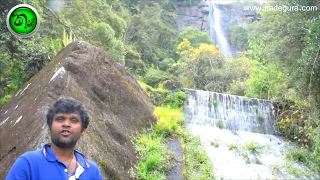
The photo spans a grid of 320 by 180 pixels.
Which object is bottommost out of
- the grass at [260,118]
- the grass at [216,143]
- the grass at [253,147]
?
the grass at [253,147]

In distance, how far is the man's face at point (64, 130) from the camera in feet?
6.32

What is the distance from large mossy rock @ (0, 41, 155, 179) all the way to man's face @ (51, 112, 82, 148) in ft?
6.25

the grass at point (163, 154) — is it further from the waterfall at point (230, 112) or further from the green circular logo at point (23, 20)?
the waterfall at point (230, 112)

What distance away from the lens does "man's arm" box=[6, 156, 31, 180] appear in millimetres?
1754

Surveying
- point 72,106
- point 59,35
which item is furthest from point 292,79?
point 59,35

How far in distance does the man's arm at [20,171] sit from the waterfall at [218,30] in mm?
37684

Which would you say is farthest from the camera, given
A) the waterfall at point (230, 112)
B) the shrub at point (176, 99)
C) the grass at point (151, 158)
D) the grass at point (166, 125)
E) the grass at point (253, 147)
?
the waterfall at point (230, 112)

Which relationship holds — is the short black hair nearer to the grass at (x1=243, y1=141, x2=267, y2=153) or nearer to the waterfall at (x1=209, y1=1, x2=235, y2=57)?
the grass at (x1=243, y1=141, x2=267, y2=153)

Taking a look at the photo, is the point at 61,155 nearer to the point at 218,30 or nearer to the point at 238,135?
the point at 238,135

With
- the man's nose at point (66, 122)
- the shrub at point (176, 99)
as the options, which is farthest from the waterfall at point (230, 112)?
the man's nose at point (66, 122)

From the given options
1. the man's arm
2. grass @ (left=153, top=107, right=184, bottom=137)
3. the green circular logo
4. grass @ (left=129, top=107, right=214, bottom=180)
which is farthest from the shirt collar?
grass @ (left=153, top=107, right=184, bottom=137)

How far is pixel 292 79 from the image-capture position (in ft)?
28.7

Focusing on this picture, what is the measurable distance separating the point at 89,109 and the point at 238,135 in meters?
7.82

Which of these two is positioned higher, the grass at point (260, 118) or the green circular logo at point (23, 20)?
the green circular logo at point (23, 20)
